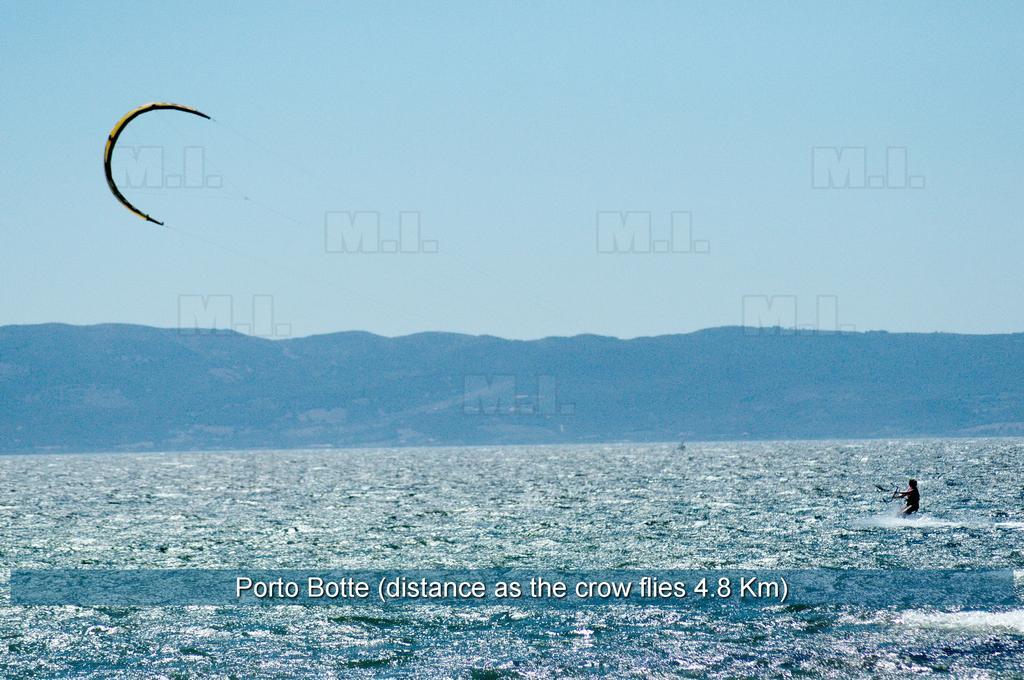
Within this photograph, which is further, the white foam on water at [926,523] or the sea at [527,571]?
the white foam on water at [926,523]

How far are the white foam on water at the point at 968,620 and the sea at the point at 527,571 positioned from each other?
0.15 metres

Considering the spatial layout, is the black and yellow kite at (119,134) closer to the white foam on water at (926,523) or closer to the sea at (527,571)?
the sea at (527,571)

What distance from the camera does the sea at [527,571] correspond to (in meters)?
36.2

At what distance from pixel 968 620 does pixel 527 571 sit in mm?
19981

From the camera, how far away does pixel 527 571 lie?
2148 inches

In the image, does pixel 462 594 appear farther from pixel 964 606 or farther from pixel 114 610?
pixel 964 606

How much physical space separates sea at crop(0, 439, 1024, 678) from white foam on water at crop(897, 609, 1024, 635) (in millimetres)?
151

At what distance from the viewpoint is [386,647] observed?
38.6 meters

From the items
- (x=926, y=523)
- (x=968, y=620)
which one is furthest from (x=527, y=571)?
(x=926, y=523)

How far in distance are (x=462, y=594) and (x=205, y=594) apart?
10628 mm

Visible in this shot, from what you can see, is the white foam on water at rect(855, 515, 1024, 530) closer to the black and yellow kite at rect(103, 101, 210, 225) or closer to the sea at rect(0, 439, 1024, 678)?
the sea at rect(0, 439, 1024, 678)

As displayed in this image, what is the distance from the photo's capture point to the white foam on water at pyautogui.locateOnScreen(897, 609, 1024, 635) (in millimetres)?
39641

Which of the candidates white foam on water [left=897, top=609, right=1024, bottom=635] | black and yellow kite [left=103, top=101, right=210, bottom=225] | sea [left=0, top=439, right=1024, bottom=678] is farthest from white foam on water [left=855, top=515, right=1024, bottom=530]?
black and yellow kite [left=103, top=101, right=210, bottom=225]

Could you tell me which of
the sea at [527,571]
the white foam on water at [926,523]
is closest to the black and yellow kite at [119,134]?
the sea at [527,571]
